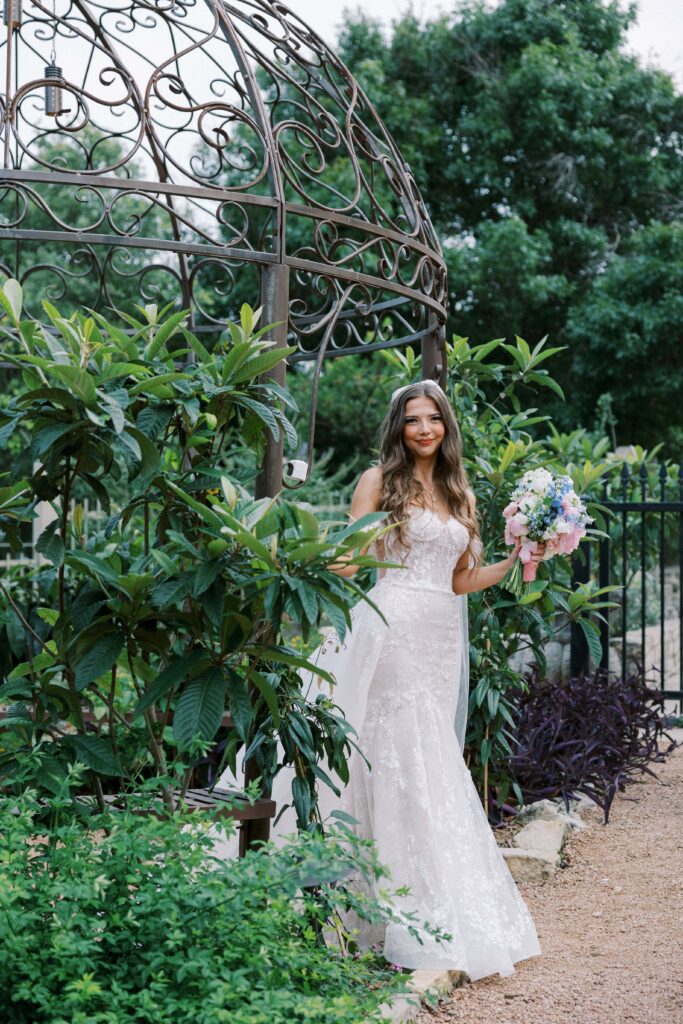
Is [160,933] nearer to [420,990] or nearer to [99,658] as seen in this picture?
[99,658]

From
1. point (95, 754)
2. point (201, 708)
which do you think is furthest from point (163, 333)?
point (95, 754)

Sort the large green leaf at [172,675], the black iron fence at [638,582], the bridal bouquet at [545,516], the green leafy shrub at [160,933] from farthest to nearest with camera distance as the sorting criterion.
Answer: the black iron fence at [638,582]
the bridal bouquet at [545,516]
the large green leaf at [172,675]
the green leafy shrub at [160,933]

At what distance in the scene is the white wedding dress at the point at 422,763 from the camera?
10.5 ft

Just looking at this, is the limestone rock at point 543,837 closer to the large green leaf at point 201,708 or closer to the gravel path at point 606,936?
the gravel path at point 606,936

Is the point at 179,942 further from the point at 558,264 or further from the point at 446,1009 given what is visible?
the point at 558,264

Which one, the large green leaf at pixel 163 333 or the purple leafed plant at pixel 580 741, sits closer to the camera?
the large green leaf at pixel 163 333

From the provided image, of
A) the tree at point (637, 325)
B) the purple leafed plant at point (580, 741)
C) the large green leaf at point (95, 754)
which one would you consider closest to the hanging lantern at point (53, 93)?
the large green leaf at point (95, 754)

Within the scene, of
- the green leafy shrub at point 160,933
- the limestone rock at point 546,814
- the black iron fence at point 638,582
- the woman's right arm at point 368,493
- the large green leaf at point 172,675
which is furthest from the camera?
the black iron fence at point 638,582

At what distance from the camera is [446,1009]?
2.94 meters

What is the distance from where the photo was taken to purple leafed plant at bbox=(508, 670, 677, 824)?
16.7ft

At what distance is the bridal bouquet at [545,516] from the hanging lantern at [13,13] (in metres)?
2.14

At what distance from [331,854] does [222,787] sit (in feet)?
4.40

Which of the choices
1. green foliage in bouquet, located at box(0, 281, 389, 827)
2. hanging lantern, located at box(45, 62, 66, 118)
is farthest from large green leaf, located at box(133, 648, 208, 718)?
hanging lantern, located at box(45, 62, 66, 118)

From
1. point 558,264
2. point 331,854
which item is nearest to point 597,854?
point 331,854
